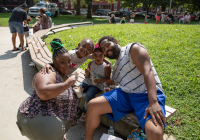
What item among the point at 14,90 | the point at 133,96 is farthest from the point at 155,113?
the point at 14,90

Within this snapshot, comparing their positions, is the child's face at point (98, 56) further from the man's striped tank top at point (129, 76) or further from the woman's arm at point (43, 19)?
the woman's arm at point (43, 19)

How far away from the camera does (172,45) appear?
617 cm

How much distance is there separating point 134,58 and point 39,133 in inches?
57.6

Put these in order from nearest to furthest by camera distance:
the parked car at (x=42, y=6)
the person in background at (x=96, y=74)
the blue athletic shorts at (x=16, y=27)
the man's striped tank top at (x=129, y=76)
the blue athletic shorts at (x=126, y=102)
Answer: the blue athletic shorts at (x=126, y=102) < the man's striped tank top at (x=129, y=76) < the person in background at (x=96, y=74) < the blue athletic shorts at (x=16, y=27) < the parked car at (x=42, y=6)

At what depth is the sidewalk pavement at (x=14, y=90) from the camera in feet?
8.99

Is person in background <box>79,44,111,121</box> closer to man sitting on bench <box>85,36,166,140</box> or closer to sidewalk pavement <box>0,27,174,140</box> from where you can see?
sidewalk pavement <box>0,27,174,140</box>

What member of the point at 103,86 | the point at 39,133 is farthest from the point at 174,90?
the point at 39,133

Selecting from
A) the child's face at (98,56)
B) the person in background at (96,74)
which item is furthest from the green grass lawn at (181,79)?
the child's face at (98,56)

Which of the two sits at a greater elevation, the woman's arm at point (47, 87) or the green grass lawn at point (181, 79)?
the woman's arm at point (47, 87)

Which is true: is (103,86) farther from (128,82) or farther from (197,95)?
(197,95)

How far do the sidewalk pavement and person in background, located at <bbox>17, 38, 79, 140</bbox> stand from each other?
76cm

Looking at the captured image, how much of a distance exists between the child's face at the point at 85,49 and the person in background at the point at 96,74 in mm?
101

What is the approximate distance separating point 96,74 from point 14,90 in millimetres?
2174

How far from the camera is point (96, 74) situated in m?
3.12
